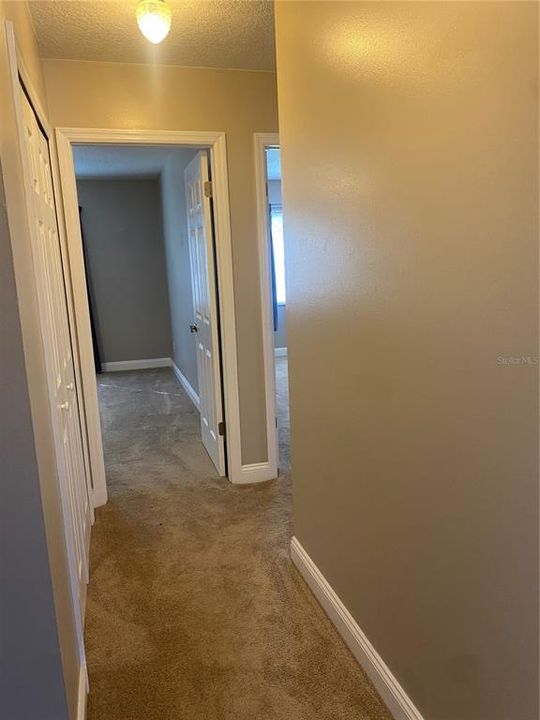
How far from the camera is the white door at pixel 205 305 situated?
3.25 meters

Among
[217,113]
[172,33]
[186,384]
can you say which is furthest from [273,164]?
[172,33]

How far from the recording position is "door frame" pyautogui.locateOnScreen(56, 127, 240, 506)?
9.36 ft

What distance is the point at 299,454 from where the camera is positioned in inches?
92.3

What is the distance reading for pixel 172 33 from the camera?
253cm

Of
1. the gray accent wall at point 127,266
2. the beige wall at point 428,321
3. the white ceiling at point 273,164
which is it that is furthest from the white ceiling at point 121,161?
the beige wall at point 428,321

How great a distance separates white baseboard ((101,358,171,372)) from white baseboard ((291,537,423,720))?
4988 mm

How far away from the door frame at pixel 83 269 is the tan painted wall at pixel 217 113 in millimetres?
41

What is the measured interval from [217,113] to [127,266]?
4.18 m

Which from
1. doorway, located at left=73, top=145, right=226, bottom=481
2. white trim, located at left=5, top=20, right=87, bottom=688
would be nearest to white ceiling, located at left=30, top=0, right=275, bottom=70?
white trim, located at left=5, top=20, right=87, bottom=688

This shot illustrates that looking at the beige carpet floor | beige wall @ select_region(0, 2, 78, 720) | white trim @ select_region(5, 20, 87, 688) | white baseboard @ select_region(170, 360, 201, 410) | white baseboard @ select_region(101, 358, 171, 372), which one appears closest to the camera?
beige wall @ select_region(0, 2, 78, 720)

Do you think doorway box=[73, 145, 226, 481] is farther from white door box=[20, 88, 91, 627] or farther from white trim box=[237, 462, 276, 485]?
white door box=[20, 88, 91, 627]

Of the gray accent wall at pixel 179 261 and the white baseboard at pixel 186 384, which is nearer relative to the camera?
the gray accent wall at pixel 179 261

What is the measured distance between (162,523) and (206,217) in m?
1.75

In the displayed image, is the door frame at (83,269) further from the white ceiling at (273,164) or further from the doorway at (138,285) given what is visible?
the white ceiling at (273,164)
